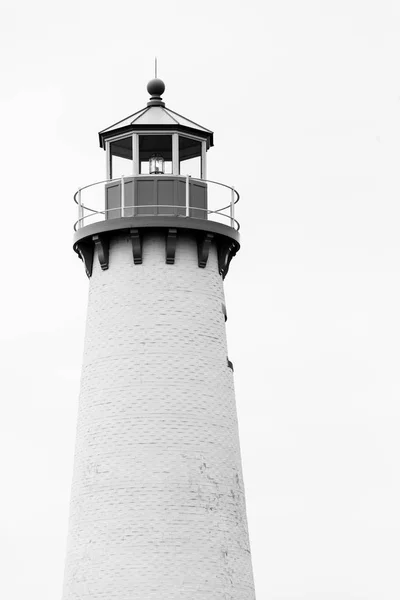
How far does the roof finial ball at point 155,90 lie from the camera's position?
143ft

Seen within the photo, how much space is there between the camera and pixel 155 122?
42438 mm

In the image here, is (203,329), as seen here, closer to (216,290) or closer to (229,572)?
(216,290)

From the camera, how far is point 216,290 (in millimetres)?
42375

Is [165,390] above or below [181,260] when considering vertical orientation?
below

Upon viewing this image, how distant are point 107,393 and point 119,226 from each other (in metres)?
4.05

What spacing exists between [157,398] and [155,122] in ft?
22.9

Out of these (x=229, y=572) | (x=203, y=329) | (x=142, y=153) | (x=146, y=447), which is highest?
(x=142, y=153)

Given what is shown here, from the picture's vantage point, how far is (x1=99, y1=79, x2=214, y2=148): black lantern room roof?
42.4 metres

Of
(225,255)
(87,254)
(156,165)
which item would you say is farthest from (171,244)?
(156,165)

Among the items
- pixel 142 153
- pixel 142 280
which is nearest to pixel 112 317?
pixel 142 280

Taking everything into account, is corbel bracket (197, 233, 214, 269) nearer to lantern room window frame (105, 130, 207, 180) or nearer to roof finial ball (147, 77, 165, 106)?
lantern room window frame (105, 130, 207, 180)

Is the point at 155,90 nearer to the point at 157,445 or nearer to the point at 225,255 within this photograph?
the point at 225,255

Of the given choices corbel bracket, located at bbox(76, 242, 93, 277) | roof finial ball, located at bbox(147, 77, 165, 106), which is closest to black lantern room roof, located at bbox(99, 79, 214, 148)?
roof finial ball, located at bbox(147, 77, 165, 106)

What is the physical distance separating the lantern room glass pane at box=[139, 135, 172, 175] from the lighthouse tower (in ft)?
0.32
